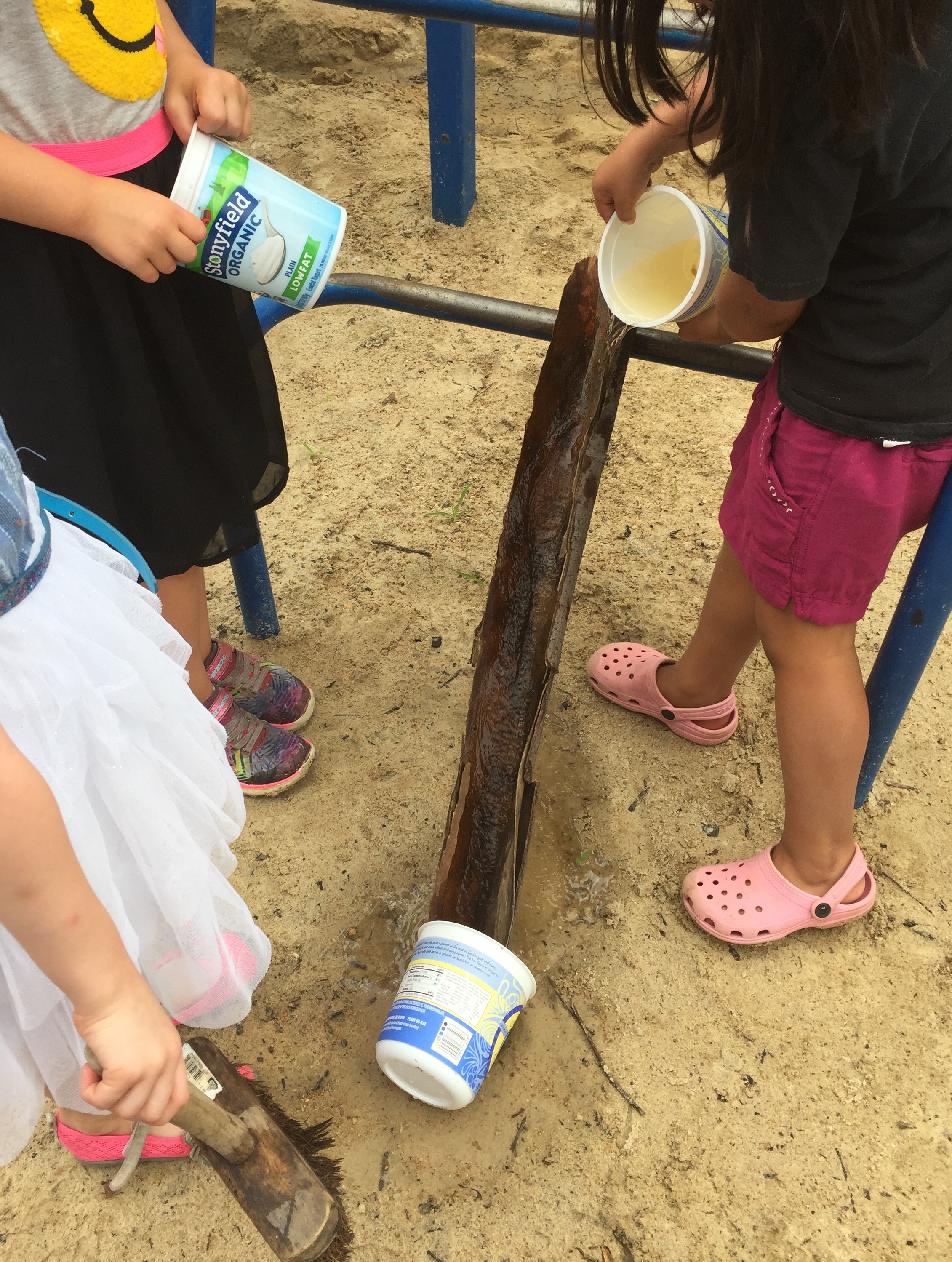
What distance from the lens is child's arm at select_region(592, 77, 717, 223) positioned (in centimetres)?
108

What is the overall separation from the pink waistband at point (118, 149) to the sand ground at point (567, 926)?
93cm

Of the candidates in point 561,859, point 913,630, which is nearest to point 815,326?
point 913,630

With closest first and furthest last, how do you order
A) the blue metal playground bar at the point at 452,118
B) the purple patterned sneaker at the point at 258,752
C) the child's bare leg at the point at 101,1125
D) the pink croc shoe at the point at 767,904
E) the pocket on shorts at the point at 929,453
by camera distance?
the pocket on shorts at the point at 929,453 → the child's bare leg at the point at 101,1125 → the pink croc shoe at the point at 767,904 → the purple patterned sneaker at the point at 258,752 → the blue metal playground bar at the point at 452,118

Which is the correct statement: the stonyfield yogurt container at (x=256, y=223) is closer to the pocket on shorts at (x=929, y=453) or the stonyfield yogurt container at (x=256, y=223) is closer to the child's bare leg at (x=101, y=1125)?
the pocket on shorts at (x=929, y=453)

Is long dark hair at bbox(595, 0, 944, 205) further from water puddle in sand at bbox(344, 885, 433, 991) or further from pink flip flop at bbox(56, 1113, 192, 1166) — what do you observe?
pink flip flop at bbox(56, 1113, 192, 1166)

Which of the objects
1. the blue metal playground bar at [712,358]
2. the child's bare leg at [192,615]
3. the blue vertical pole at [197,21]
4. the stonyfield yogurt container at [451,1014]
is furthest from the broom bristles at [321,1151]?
the blue vertical pole at [197,21]

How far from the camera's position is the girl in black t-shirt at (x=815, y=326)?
0.79 meters

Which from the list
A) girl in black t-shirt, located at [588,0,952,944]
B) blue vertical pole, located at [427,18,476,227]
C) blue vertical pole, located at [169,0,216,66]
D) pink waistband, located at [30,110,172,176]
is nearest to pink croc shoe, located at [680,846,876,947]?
girl in black t-shirt, located at [588,0,952,944]

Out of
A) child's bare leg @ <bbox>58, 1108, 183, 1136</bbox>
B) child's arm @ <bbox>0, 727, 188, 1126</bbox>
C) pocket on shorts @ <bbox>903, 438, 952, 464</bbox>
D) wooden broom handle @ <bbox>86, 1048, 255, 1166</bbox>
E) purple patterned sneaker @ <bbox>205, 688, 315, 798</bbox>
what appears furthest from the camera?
purple patterned sneaker @ <bbox>205, 688, 315, 798</bbox>

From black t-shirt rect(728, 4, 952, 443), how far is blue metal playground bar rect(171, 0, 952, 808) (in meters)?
0.13

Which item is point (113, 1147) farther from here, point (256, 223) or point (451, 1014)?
point (256, 223)

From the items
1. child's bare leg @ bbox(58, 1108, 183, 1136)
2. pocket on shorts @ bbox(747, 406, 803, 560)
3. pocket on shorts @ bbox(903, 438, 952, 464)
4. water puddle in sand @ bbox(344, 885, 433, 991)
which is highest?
pocket on shorts @ bbox(903, 438, 952, 464)

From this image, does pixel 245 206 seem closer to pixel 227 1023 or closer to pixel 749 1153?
pixel 227 1023

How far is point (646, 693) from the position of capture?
163 centimetres
